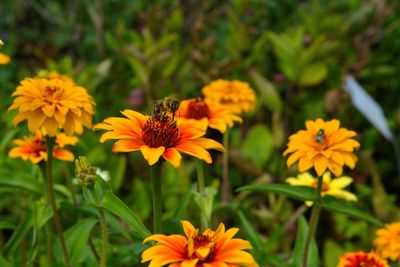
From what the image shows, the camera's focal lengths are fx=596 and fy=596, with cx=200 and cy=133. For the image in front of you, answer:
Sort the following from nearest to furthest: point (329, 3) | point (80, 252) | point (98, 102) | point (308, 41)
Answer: point (80, 252), point (98, 102), point (308, 41), point (329, 3)

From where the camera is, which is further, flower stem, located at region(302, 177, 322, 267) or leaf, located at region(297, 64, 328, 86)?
leaf, located at region(297, 64, 328, 86)

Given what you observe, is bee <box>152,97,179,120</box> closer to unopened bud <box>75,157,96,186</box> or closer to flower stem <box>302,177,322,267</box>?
unopened bud <box>75,157,96,186</box>

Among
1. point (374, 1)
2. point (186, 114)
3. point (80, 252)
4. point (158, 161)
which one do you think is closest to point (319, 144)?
point (186, 114)

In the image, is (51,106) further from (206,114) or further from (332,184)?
(332,184)

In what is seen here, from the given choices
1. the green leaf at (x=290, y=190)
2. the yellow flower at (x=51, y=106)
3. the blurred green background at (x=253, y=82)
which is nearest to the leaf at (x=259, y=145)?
the blurred green background at (x=253, y=82)

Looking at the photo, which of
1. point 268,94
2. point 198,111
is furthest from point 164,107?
point 268,94

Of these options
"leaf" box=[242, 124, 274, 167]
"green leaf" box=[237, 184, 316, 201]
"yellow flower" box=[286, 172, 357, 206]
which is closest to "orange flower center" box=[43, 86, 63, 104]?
"green leaf" box=[237, 184, 316, 201]

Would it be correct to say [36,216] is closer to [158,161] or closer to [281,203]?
[158,161]
